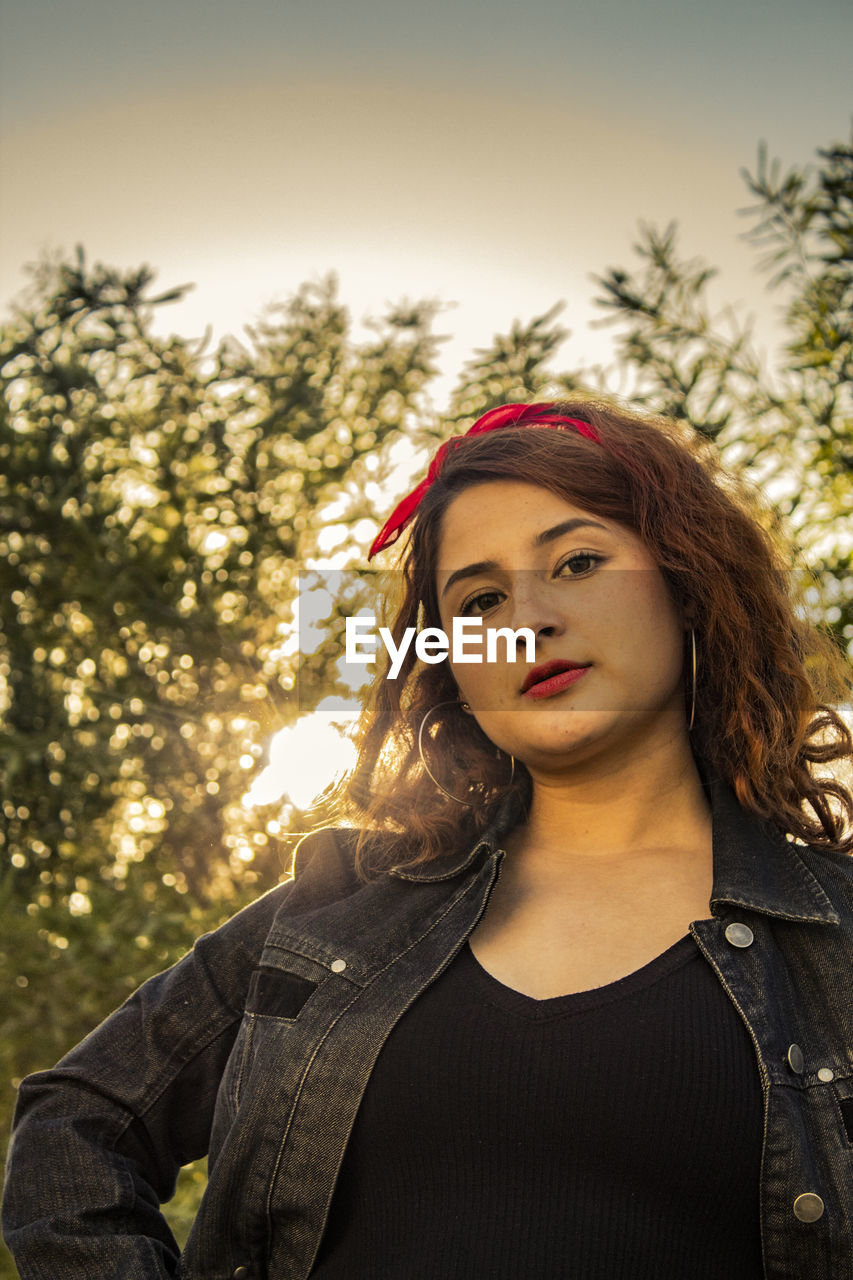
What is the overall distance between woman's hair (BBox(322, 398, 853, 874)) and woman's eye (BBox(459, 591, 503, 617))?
0.56 ft

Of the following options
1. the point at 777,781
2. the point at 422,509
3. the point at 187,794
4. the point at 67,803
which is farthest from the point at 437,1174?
the point at 67,803

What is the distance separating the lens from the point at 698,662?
6.27 ft

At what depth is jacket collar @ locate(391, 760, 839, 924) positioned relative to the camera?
161 cm

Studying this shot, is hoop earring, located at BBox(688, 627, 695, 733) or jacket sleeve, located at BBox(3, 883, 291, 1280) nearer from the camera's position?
jacket sleeve, located at BBox(3, 883, 291, 1280)

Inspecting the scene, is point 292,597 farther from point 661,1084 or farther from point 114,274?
point 661,1084

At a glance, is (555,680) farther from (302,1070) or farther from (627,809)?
(302,1070)

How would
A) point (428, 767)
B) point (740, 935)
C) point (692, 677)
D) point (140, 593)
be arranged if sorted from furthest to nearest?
point (140, 593)
point (428, 767)
point (692, 677)
point (740, 935)

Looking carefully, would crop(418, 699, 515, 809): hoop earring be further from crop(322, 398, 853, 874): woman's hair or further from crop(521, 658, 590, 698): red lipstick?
crop(521, 658, 590, 698): red lipstick

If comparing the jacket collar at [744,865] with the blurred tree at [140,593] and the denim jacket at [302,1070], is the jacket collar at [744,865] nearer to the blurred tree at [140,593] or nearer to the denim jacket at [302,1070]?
the denim jacket at [302,1070]

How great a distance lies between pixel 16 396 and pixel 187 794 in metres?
1.06

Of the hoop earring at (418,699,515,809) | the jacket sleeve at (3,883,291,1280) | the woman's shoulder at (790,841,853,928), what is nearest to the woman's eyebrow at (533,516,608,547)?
the hoop earring at (418,699,515,809)

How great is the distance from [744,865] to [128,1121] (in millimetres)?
935

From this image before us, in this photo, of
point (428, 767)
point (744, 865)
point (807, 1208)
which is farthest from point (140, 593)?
point (807, 1208)

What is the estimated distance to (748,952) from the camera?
5.10ft
